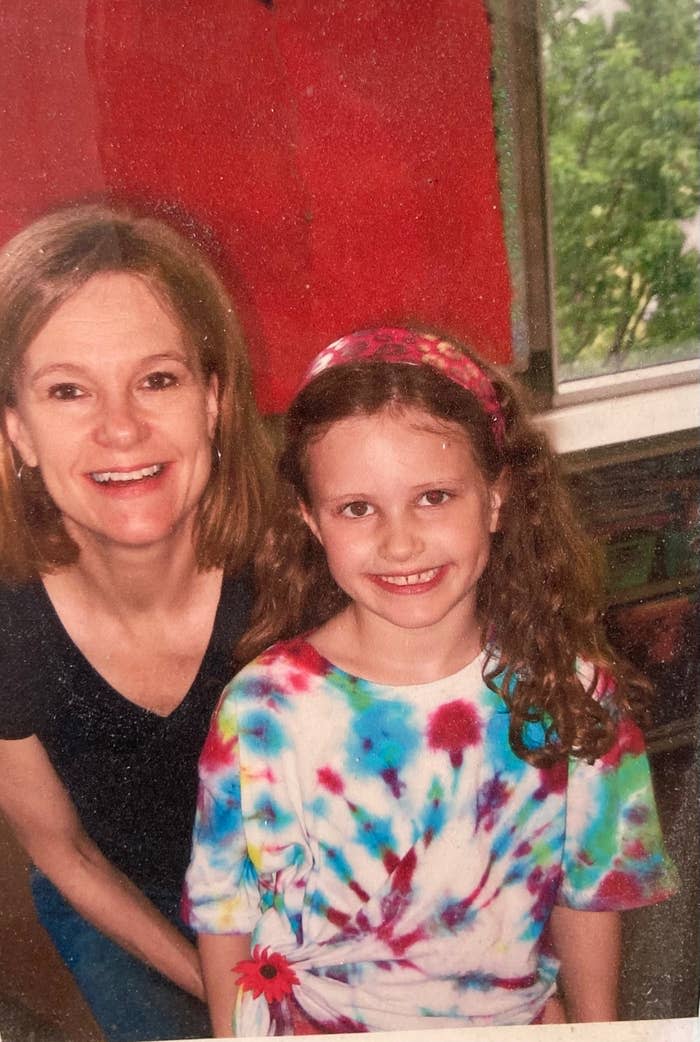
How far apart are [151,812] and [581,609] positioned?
0.67 meters

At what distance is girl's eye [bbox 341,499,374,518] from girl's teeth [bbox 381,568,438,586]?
9 cm

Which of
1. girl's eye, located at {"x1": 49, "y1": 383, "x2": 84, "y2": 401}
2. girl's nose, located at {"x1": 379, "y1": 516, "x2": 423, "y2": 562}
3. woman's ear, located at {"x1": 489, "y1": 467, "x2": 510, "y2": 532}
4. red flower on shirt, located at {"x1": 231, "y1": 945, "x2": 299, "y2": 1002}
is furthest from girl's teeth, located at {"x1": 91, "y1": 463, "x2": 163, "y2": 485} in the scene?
red flower on shirt, located at {"x1": 231, "y1": 945, "x2": 299, "y2": 1002}

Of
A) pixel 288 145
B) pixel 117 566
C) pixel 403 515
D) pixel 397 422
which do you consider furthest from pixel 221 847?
pixel 288 145

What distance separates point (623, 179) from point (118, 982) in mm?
1335

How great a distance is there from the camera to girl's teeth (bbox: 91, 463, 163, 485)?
1306 millimetres

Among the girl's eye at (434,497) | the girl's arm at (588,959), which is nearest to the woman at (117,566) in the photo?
the girl's eye at (434,497)

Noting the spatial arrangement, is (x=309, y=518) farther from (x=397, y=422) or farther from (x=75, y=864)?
(x=75, y=864)

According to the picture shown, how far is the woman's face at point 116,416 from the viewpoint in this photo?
1268mm

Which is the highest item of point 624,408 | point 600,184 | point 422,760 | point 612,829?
point 600,184

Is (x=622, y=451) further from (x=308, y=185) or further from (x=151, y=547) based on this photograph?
(x=151, y=547)

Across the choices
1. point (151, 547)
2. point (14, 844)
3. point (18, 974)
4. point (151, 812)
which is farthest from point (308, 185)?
point (18, 974)

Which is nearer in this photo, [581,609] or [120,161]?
[120,161]

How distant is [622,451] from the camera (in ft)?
4.57

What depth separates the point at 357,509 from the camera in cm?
133
